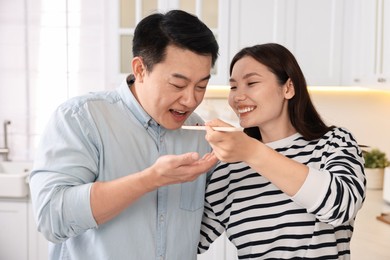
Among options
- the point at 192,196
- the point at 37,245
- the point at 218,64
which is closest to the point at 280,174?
the point at 192,196

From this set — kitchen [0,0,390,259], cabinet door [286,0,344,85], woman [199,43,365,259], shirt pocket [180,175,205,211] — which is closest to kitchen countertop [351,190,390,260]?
woman [199,43,365,259]

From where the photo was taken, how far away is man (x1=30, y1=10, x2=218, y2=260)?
1067 millimetres

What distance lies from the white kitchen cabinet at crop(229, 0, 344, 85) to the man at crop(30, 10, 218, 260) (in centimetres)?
189

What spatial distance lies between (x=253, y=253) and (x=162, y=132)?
0.40 metres

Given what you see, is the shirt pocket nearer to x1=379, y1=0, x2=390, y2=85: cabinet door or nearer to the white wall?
x1=379, y1=0, x2=390, y2=85: cabinet door

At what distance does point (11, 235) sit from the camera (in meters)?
3.16

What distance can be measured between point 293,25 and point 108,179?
2182 millimetres

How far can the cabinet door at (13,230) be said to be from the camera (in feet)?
10.2

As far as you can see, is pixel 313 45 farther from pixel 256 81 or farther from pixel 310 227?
pixel 310 227

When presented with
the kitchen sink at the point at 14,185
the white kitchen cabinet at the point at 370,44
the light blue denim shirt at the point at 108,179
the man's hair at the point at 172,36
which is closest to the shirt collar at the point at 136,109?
the light blue denim shirt at the point at 108,179

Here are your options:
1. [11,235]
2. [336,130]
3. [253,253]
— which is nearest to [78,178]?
[253,253]

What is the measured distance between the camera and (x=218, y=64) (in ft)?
10.1

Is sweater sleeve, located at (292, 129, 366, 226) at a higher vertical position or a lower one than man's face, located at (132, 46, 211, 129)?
lower

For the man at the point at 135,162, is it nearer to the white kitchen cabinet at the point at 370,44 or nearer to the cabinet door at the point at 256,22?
the white kitchen cabinet at the point at 370,44
